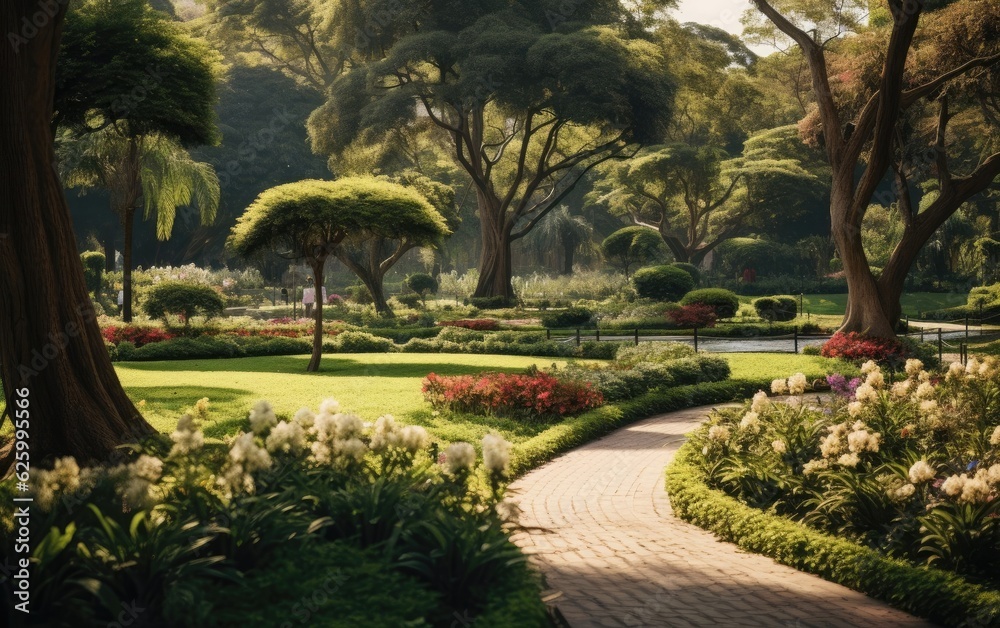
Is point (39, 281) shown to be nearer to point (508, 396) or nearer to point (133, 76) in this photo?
point (508, 396)

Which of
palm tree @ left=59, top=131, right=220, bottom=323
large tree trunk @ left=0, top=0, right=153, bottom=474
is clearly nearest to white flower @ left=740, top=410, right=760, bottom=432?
large tree trunk @ left=0, top=0, right=153, bottom=474

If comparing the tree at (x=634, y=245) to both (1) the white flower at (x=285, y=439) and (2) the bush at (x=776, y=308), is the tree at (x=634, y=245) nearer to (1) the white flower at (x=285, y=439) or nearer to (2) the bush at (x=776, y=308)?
(2) the bush at (x=776, y=308)

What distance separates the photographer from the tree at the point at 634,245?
47000 millimetres

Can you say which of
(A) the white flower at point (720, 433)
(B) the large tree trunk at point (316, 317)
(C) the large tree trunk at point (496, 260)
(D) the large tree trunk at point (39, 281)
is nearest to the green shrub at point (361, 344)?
(B) the large tree trunk at point (316, 317)

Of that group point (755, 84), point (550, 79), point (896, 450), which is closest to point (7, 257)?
point (896, 450)

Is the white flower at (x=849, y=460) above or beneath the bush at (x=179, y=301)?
beneath

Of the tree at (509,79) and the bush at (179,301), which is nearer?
the bush at (179,301)

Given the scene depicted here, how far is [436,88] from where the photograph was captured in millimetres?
37438

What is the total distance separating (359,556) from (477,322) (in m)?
26.2

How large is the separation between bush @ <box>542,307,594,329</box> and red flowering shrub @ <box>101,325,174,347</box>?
1258 centimetres

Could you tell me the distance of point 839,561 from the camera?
22.7ft

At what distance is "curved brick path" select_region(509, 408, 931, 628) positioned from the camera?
5.92 m

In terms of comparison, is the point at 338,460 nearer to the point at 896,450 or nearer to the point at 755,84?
the point at 896,450

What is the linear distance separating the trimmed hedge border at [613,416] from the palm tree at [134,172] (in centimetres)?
1679
